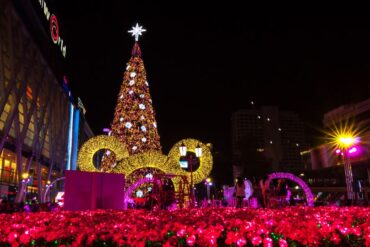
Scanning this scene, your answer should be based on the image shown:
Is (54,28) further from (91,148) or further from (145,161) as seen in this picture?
(145,161)

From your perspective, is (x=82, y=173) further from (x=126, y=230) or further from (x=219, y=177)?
(x=219, y=177)

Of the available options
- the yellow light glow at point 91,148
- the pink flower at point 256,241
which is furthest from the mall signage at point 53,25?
the pink flower at point 256,241

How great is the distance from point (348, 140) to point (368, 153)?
2784cm

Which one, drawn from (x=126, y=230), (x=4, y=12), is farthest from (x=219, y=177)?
(x=126, y=230)

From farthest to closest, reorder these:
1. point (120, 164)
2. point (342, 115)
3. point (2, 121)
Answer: point (342, 115), point (2, 121), point (120, 164)

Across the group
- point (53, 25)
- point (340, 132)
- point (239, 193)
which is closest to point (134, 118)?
point (239, 193)

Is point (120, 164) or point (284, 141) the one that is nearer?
point (120, 164)

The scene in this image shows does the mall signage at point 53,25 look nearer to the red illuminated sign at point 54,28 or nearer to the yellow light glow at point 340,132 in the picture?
the red illuminated sign at point 54,28

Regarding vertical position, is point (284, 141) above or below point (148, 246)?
above

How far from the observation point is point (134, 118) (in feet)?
88.5

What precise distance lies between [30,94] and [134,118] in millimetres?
25434

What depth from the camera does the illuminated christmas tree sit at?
26.5 meters

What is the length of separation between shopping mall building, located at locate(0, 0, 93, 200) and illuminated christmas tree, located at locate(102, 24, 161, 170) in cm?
1221

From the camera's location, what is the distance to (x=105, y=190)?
469 inches
